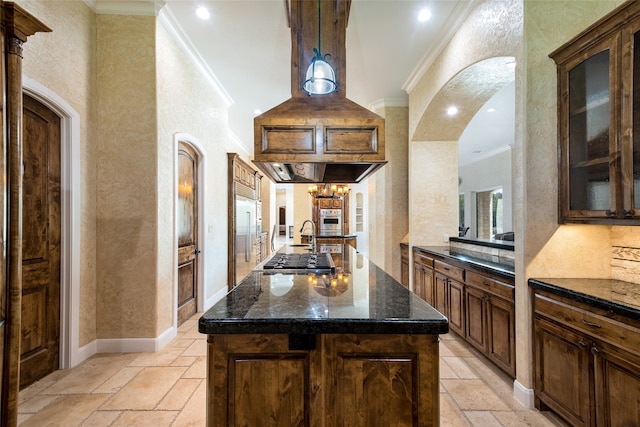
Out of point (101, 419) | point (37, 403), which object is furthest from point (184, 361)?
point (37, 403)

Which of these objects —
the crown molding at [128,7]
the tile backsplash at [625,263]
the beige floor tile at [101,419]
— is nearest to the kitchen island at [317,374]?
the beige floor tile at [101,419]

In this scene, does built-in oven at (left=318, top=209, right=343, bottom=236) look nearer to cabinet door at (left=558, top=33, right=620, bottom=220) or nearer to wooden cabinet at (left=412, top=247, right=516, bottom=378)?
wooden cabinet at (left=412, top=247, right=516, bottom=378)

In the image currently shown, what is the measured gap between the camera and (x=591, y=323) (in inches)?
66.4

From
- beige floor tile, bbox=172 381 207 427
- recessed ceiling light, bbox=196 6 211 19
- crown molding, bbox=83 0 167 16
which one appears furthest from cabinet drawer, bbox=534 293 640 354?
crown molding, bbox=83 0 167 16

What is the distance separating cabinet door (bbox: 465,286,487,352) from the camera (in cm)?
277

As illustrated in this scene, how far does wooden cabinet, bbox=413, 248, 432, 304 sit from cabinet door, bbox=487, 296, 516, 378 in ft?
3.75

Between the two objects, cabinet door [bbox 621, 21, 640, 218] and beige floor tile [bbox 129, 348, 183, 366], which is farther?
beige floor tile [bbox 129, 348, 183, 366]

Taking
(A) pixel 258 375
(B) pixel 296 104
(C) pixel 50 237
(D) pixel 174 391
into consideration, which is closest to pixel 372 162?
(B) pixel 296 104

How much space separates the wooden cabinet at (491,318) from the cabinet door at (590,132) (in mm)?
769

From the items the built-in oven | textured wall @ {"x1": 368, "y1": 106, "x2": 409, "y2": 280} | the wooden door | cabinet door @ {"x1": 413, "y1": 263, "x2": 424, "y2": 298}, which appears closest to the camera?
the wooden door

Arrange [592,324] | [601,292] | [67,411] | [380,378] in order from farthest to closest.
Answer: [67,411]
[601,292]
[592,324]
[380,378]

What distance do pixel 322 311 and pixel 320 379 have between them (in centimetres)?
26

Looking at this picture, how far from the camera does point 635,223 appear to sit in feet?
5.59

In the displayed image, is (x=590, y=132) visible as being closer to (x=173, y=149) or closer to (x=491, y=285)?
(x=491, y=285)
